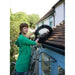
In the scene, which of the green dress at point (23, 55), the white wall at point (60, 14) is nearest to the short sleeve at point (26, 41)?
the green dress at point (23, 55)

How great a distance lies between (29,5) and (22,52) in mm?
593

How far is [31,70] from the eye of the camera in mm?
1440

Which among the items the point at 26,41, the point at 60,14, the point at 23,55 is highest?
the point at 60,14

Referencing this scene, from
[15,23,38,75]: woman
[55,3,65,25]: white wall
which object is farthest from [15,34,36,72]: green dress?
[55,3,65,25]: white wall

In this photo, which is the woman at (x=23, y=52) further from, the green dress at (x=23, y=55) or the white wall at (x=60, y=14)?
the white wall at (x=60, y=14)

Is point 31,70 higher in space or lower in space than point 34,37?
lower

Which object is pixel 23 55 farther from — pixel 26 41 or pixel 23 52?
pixel 26 41

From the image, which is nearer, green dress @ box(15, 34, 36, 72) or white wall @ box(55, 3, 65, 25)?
green dress @ box(15, 34, 36, 72)

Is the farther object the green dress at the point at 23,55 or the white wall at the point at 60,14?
the white wall at the point at 60,14

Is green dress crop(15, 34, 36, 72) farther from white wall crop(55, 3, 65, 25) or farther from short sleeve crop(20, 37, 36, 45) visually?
white wall crop(55, 3, 65, 25)

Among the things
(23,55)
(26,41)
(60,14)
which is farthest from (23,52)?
(60,14)
